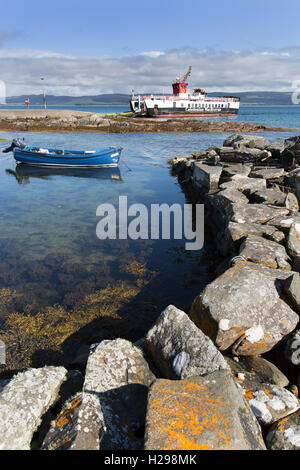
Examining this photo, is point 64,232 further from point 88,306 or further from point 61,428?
point 61,428

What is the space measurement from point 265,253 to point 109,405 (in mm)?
4275

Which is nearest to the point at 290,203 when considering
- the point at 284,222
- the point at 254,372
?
the point at 284,222

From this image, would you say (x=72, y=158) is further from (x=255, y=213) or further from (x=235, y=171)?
(x=255, y=213)

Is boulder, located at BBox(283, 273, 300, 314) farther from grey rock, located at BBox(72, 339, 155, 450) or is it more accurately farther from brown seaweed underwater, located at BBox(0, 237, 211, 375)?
brown seaweed underwater, located at BBox(0, 237, 211, 375)

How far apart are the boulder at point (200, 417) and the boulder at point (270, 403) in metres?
0.42

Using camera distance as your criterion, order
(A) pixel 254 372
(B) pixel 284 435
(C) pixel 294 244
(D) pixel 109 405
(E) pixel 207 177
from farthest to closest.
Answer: (E) pixel 207 177, (C) pixel 294 244, (A) pixel 254 372, (D) pixel 109 405, (B) pixel 284 435

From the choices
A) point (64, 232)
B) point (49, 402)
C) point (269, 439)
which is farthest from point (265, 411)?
point (64, 232)

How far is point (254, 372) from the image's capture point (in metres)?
3.91

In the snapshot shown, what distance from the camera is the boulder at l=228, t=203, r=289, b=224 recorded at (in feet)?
24.7

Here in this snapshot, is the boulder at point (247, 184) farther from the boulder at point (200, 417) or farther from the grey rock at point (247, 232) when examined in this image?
the boulder at point (200, 417)

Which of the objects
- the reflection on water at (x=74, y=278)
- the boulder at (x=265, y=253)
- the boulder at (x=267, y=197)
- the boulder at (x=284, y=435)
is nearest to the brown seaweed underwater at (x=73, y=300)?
the reflection on water at (x=74, y=278)

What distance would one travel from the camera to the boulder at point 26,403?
2.80 meters

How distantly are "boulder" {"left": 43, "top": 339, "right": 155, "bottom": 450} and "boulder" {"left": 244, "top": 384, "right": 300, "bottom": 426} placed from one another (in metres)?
1.25

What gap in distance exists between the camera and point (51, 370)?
3.69 metres
